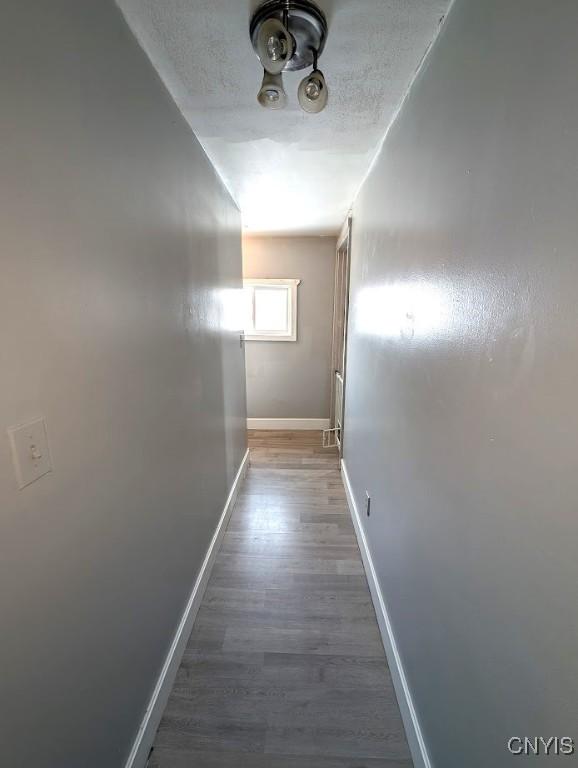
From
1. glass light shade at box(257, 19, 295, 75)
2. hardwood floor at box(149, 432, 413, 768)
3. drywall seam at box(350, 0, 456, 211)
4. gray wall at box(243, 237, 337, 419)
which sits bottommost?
hardwood floor at box(149, 432, 413, 768)

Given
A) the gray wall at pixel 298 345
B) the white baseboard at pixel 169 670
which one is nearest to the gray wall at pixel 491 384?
the white baseboard at pixel 169 670

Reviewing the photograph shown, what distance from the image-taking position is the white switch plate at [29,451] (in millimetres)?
608

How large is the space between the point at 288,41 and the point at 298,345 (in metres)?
3.26

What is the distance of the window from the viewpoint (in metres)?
3.97

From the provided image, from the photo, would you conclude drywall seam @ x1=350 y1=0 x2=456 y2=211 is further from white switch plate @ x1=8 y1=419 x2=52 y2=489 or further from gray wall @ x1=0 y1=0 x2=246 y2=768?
white switch plate @ x1=8 y1=419 x2=52 y2=489

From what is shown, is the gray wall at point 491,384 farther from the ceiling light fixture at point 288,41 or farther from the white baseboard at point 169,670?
the white baseboard at point 169,670

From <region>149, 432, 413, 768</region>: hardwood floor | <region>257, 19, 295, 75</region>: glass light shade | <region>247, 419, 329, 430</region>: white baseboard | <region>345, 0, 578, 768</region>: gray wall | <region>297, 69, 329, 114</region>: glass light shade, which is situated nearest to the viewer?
<region>345, 0, 578, 768</region>: gray wall

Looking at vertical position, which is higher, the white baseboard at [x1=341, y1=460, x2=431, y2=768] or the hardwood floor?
the white baseboard at [x1=341, y1=460, x2=431, y2=768]

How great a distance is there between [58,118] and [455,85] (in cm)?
103

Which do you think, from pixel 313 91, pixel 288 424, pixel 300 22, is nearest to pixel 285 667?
pixel 313 91

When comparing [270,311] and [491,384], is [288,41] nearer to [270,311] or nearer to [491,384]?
[491,384]

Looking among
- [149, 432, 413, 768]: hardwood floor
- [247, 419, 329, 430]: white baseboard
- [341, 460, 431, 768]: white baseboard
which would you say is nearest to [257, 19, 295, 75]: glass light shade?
[341, 460, 431, 768]: white baseboard

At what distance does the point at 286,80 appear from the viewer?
1227 mm

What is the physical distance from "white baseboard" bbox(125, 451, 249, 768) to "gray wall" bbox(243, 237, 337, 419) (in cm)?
231
